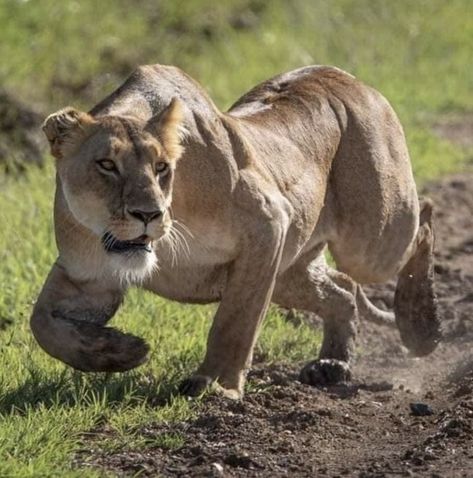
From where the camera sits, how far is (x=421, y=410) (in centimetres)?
611

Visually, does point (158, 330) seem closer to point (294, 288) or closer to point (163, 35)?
point (294, 288)

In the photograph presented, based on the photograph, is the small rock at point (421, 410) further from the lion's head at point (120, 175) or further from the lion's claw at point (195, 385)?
the lion's head at point (120, 175)

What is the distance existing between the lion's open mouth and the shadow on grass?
0.53 m

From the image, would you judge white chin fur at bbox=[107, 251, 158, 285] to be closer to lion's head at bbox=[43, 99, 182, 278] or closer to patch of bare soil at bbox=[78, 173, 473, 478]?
lion's head at bbox=[43, 99, 182, 278]

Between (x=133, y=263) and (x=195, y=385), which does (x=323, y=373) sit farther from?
(x=133, y=263)

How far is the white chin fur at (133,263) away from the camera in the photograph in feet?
18.5

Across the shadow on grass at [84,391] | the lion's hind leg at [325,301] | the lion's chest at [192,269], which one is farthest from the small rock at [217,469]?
the lion's hind leg at [325,301]

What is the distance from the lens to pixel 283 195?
655cm

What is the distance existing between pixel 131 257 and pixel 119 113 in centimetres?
57

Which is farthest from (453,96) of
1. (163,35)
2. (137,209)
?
(137,209)

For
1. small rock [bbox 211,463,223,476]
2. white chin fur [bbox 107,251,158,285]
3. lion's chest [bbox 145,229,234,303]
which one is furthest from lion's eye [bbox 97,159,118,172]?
small rock [bbox 211,463,223,476]

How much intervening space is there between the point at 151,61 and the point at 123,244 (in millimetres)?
7120

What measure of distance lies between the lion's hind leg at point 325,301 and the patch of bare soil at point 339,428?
0.17 metres

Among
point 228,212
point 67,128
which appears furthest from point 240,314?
point 67,128
